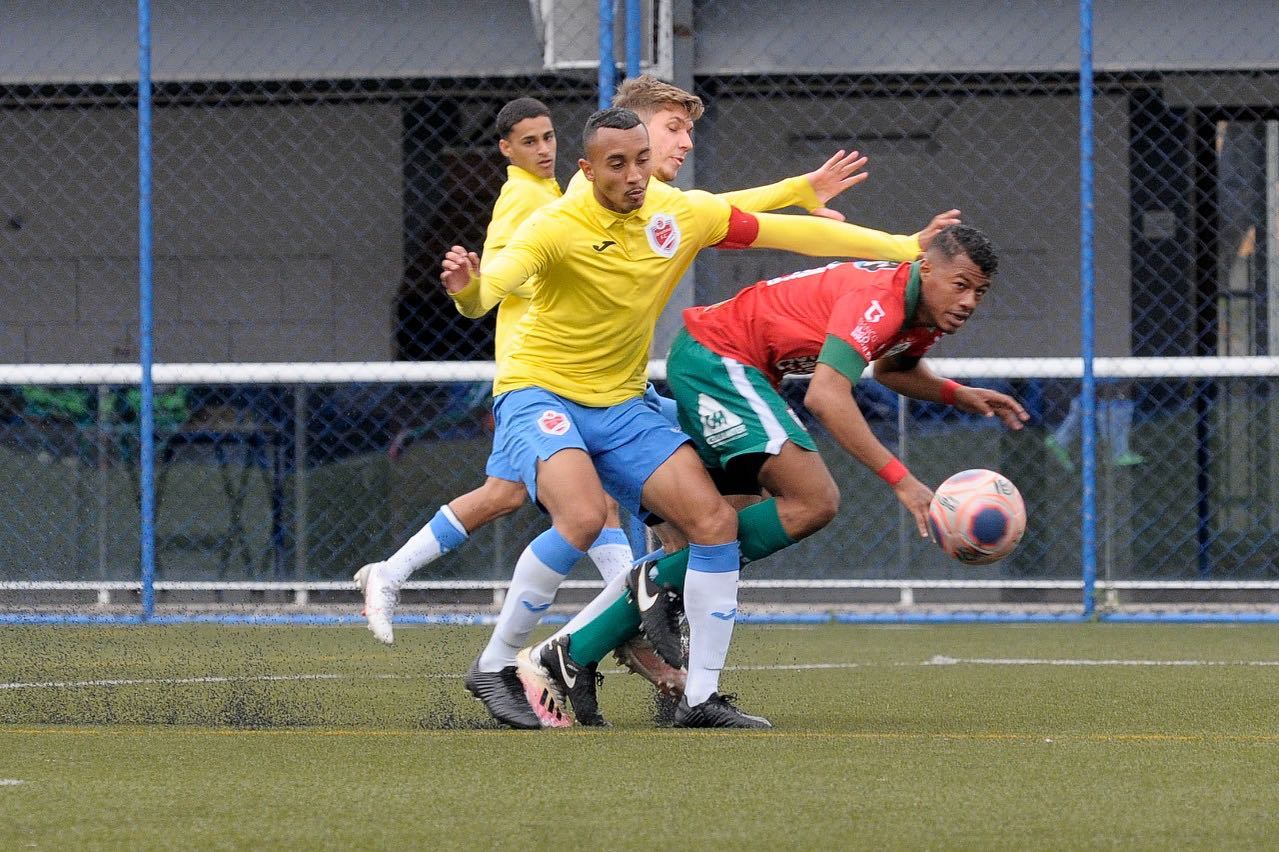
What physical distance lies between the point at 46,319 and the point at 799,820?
9.74 m

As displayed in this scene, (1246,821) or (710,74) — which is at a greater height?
(710,74)

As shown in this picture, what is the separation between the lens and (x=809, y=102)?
39.2 ft

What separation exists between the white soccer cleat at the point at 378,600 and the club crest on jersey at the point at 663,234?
126cm

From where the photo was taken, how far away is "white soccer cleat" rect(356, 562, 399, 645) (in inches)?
225

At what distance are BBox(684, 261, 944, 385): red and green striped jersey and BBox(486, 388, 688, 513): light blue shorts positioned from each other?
33cm

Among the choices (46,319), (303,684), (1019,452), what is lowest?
(303,684)

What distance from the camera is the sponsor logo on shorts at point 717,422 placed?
5.40 meters

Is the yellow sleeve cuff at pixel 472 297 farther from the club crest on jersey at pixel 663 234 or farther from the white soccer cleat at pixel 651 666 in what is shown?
the white soccer cleat at pixel 651 666

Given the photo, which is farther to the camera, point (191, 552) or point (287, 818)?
point (191, 552)

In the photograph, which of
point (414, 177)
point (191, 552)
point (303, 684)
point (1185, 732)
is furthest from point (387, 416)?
point (1185, 732)

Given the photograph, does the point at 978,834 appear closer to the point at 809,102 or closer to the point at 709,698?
the point at 709,698

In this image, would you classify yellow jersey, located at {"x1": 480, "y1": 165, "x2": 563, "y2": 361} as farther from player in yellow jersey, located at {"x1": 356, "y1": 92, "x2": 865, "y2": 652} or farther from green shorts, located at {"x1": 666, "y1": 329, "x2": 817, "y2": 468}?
green shorts, located at {"x1": 666, "y1": 329, "x2": 817, "y2": 468}

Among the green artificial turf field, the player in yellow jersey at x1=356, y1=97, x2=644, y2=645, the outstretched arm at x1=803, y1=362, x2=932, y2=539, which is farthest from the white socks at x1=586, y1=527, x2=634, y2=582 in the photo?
the outstretched arm at x1=803, y1=362, x2=932, y2=539

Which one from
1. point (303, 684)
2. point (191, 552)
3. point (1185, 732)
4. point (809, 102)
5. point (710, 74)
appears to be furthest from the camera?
point (809, 102)
